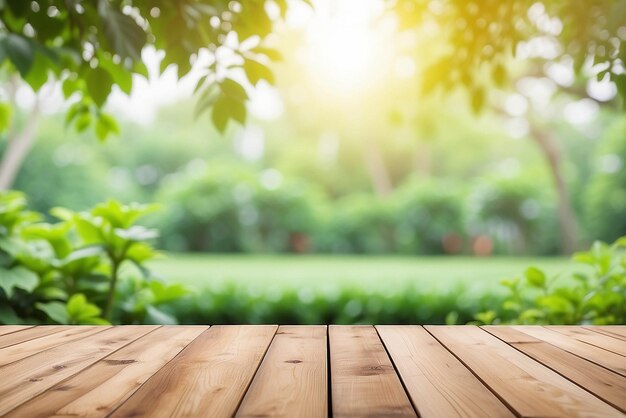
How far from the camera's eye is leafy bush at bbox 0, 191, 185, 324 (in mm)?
2281

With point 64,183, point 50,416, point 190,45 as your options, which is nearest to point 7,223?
point 190,45

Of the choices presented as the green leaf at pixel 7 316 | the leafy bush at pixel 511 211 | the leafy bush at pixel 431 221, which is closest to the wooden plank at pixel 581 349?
the green leaf at pixel 7 316

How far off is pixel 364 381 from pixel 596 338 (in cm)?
98

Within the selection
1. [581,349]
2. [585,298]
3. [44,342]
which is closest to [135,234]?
[44,342]

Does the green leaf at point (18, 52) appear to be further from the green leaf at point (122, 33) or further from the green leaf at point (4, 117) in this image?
the green leaf at point (4, 117)

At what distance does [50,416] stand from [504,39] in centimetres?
262

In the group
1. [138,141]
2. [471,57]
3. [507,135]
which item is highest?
[138,141]

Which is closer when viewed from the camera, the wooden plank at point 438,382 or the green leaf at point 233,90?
the wooden plank at point 438,382

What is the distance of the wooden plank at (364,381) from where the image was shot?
99cm

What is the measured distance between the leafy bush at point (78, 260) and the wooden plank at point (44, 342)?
0.39 m

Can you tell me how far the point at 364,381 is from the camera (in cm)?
117

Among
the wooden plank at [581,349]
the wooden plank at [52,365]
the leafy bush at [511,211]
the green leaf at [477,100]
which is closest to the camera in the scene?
the wooden plank at [52,365]

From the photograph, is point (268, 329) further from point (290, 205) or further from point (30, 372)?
point (290, 205)

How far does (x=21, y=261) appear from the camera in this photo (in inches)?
95.1
